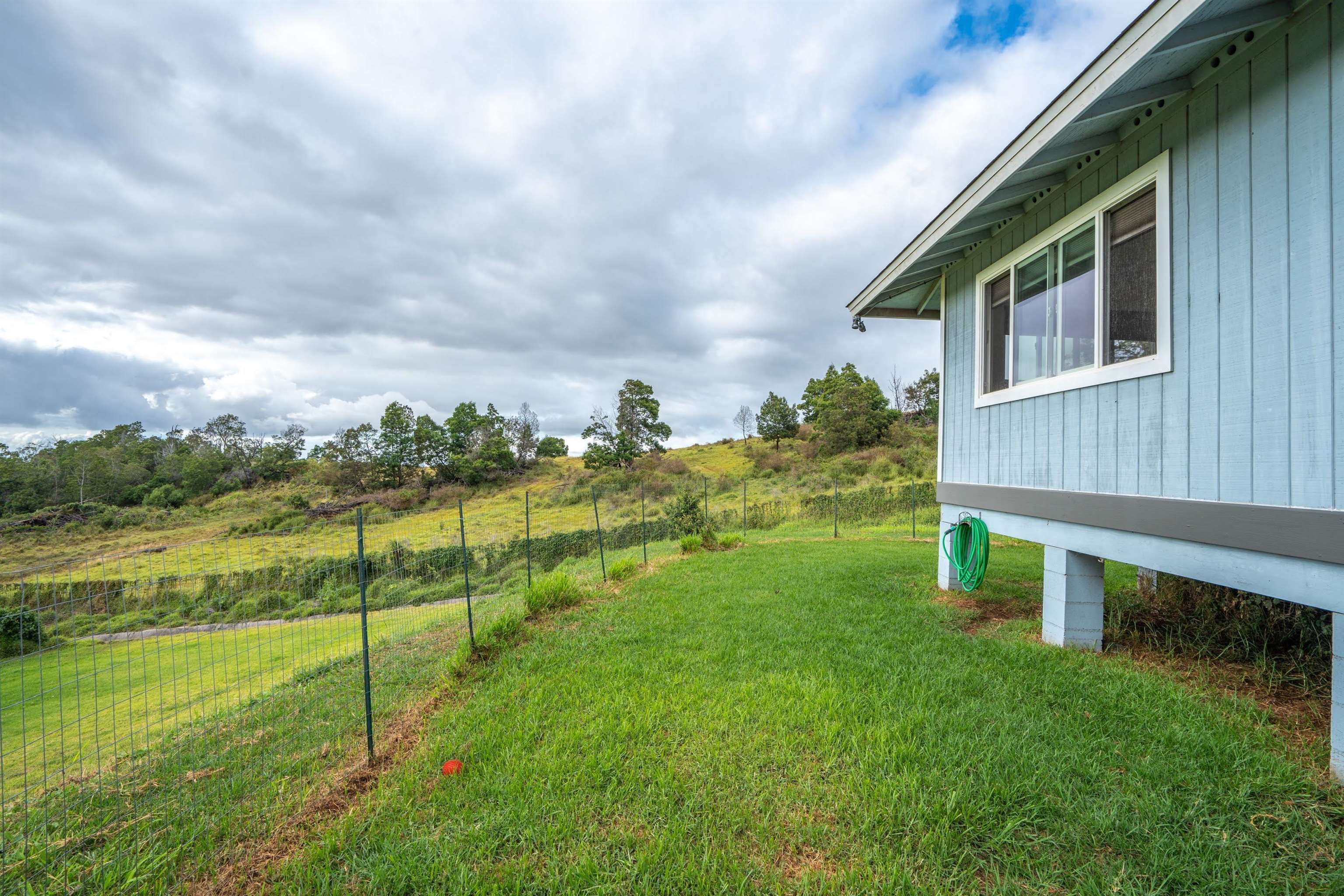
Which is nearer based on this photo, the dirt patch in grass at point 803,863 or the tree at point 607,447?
the dirt patch in grass at point 803,863

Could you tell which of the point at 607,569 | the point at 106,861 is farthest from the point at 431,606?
the point at 106,861

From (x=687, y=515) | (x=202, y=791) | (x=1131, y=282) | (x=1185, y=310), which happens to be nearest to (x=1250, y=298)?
(x=1185, y=310)

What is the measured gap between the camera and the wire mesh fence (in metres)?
2.12

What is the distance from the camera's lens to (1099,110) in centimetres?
289

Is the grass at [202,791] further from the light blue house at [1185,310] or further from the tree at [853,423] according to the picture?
the tree at [853,423]

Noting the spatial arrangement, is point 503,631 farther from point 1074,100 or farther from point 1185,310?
point 1074,100

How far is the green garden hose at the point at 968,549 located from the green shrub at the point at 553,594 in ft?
14.0

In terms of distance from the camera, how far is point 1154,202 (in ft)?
10.2

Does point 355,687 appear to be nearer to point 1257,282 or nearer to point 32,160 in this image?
point 1257,282

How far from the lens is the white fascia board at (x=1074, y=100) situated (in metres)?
2.31

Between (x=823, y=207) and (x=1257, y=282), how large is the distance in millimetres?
10214

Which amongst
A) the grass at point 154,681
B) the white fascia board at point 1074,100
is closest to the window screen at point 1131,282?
the white fascia board at point 1074,100

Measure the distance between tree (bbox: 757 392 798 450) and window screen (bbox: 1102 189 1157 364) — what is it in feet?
117

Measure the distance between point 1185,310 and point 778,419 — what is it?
123ft
